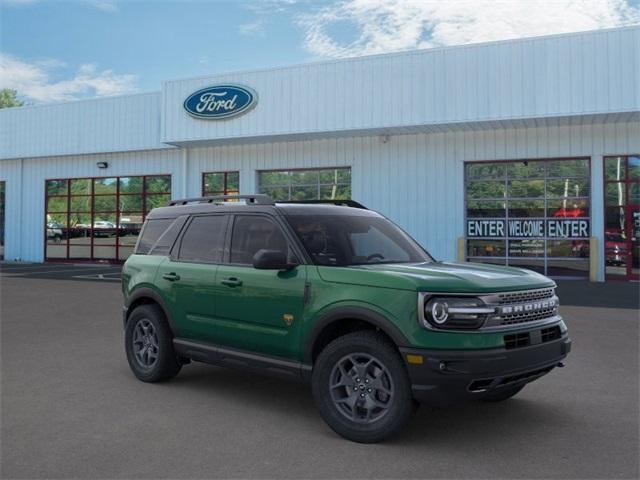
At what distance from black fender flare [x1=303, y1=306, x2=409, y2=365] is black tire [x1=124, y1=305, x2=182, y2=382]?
187cm

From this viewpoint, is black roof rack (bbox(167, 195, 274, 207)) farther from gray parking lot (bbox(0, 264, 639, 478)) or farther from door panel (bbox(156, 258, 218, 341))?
gray parking lot (bbox(0, 264, 639, 478))

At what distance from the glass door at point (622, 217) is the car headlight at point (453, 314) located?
15245 mm

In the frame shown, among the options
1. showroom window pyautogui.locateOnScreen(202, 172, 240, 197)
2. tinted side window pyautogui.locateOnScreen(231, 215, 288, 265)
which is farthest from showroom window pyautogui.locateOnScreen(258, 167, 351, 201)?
tinted side window pyautogui.locateOnScreen(231, 215, 288, 265)

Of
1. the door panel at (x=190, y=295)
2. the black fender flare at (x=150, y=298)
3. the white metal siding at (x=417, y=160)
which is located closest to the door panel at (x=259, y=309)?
the door panel at (x=190, y=295)

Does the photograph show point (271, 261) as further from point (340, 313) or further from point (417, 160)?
point (417, 160)

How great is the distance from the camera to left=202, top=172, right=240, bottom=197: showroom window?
22578mm

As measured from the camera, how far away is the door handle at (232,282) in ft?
17.4

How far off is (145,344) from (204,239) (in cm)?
131

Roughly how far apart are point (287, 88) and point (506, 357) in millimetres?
16793

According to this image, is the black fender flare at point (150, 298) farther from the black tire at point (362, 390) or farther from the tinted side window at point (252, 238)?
the black tire at point (362, 390)

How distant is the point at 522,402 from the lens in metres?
5.49

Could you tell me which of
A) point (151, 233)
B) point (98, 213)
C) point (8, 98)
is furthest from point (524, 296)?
point (8, 98)

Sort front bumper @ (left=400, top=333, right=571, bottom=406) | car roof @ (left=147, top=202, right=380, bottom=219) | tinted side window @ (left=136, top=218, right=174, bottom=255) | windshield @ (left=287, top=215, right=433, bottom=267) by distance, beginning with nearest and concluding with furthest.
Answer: front bumper @ (left=400, top=333, right=571, bottom=406)
windshield @ (left=287, top=215, right=433, bottom=267)
car roof @ (left=147, top=202, right=380, bottom=219)
tinted side window @ (left=136, top=218, right=174, bottom=255)

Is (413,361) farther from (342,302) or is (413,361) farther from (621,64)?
(621,64)
